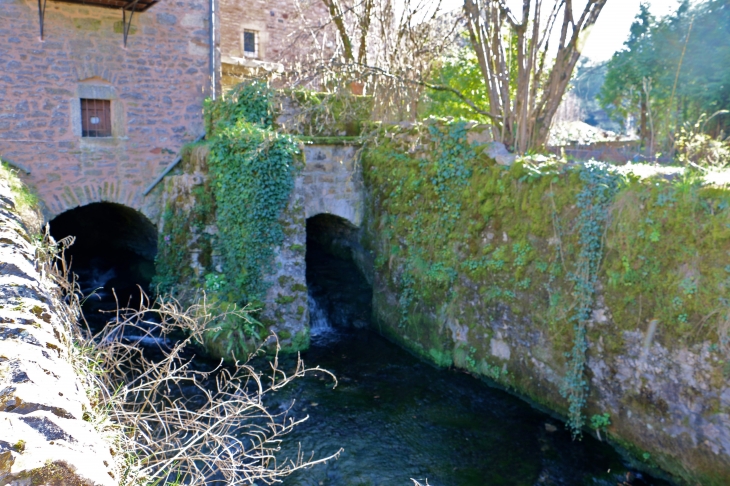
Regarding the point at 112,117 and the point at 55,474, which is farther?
the point at 112,117

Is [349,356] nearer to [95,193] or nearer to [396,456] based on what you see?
[396,456]

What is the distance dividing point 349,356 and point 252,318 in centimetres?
157

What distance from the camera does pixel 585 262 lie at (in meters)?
5.98

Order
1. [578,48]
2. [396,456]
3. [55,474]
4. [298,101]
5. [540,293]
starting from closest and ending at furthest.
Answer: [55,474]
[396,456]
[540,293]
[578,48]
[298,101]

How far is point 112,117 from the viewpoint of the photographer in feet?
34.3

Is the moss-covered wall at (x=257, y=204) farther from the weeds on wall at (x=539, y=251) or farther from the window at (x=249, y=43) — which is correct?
the window at (x=249, y=43)

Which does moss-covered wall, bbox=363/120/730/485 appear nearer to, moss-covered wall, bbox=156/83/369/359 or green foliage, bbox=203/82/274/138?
moss-covered wall, bbox=156/83/369/359

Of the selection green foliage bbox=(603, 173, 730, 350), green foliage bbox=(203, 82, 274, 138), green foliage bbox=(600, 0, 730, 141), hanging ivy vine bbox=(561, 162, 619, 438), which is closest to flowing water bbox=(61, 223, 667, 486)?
hanging ivy vine bbox=(561, 162, 619, 438)

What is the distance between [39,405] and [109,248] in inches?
491

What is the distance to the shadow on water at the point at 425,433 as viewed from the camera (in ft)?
18.2

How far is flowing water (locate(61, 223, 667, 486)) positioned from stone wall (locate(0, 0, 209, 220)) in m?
4.65

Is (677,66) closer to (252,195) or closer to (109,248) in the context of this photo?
(252,195)

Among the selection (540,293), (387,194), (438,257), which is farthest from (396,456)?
(387,194)

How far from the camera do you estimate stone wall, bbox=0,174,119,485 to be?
189cm
